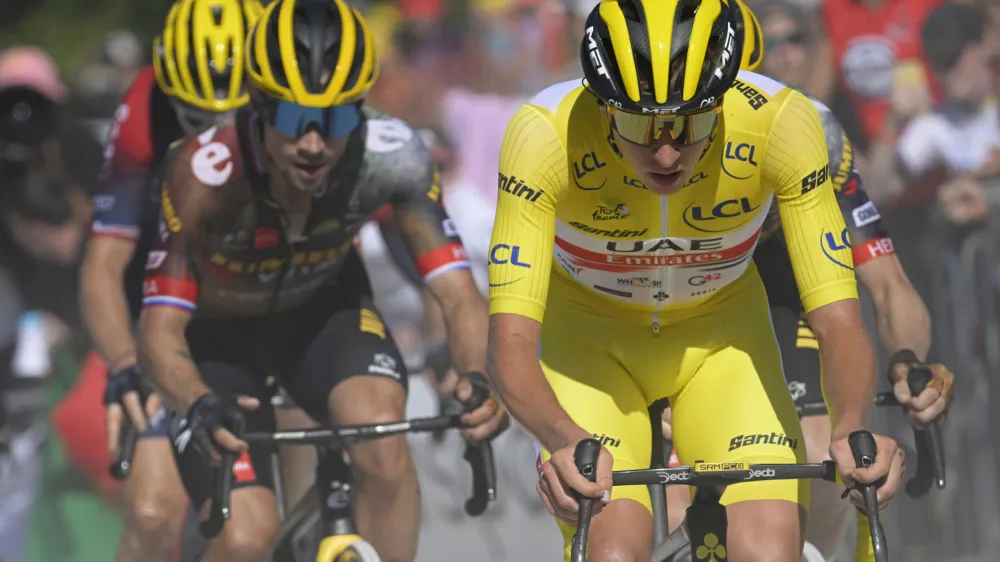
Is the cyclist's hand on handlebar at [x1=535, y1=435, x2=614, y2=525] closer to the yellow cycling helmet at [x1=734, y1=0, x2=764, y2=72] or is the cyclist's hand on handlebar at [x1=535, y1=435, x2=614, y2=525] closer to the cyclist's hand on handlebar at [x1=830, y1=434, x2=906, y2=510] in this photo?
the cyclist's hand on handlebar at [x1=830, y1=434, x2=906, y2=510]

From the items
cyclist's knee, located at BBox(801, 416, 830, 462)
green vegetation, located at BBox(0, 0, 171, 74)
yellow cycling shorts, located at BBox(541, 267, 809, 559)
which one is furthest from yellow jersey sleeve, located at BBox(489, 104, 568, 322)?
green vegetation, located at BBox(0, 0, 171, 74)

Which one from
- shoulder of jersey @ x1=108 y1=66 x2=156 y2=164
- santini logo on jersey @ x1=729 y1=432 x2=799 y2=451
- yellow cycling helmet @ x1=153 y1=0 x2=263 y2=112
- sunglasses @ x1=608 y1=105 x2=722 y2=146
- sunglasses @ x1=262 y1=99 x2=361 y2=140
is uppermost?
yellow cycling helmet @ x1=153 y1=0 x2=263 y2=112

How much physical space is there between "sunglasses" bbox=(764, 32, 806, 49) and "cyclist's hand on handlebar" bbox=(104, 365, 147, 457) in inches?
155

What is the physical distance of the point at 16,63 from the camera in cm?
1184

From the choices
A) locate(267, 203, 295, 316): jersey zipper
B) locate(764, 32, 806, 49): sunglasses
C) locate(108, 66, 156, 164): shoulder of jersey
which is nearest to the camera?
locate(267, 203, 295, 316): jersey zipper

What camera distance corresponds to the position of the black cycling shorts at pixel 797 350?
255 inches

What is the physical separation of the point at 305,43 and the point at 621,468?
82.1 inches

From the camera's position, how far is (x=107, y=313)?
A: 23.3 ft

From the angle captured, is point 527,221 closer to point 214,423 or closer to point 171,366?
point 214,423

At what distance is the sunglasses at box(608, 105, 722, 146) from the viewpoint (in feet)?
14.6

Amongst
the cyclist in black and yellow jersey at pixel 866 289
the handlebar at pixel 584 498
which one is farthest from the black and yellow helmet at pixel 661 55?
the cyclist in black and yellow jersey at pixel 866 289

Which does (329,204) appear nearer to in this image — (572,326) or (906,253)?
(572,326)

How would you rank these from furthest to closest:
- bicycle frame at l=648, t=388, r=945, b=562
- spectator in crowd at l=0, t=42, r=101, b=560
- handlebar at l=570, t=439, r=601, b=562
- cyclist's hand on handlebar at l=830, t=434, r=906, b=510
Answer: spectator in crowd at l=0, t=42, r=101, b=560 < bicycle frame at l=648, t=388, r=945, b=562 < cyclist's hand on handlebar at l=830, t=434, r=906, b=510 < handlebar at l=570, t=439, r=601, b=562

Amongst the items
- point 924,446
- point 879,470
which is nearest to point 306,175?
point 924,446
